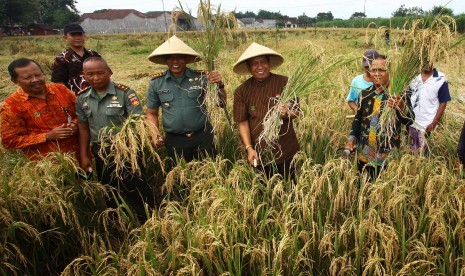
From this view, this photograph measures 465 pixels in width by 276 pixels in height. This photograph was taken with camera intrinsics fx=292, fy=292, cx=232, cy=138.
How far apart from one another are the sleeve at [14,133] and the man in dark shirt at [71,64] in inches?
40.6

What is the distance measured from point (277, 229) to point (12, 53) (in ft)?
65.4

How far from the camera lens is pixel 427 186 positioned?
205 centimetres

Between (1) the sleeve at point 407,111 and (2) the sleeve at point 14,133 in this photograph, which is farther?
(2) the sleeve at point 14,133

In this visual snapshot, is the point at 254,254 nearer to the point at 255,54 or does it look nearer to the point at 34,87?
the point at 255,54

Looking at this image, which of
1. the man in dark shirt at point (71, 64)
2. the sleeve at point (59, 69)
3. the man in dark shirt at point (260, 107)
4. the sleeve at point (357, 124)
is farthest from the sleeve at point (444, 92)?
the sleeve at point (59, 69)

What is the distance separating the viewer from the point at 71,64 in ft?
11.0

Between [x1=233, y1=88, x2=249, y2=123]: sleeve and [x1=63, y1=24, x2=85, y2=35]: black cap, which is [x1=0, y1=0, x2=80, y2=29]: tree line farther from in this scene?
[x1=233, y1=88, x2=249, y2=123]: sleeve

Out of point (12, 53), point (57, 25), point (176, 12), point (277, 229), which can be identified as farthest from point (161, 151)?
point (57, 25)

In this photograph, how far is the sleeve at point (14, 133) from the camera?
2.36 meters

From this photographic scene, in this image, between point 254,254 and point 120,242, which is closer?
point 254,254

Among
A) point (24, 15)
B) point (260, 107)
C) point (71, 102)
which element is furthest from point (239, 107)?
point (24, 15)

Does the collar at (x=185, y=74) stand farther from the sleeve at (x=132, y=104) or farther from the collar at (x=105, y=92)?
the collar at (x=105, y=92)

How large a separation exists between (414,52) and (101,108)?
8.17ft

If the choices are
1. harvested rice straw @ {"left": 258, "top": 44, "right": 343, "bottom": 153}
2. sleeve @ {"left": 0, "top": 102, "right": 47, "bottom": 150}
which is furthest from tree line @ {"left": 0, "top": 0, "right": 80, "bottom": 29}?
harvested rice straw @ {"left": 258, "top": 44, "right": 343, "bottom": 153}
